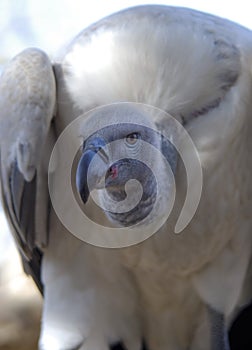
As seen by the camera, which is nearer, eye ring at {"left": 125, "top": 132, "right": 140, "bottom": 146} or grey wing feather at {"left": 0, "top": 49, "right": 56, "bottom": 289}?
eye ring at {"left": 125, "top": 132, "right": 140, "bottom": 146}

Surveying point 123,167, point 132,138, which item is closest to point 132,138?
point 132,138

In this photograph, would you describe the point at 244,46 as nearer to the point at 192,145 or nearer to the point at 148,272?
the point at 192,145

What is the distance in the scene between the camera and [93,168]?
8.54ft

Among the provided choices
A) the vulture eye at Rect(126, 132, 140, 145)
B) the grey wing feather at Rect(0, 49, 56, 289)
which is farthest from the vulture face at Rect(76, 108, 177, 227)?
the grey wing feather at Rect(0, 49, 56, 289)

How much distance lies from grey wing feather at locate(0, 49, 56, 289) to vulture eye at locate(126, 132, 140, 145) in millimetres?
295

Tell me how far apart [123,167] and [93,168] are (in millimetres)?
96

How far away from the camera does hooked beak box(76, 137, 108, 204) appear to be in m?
2.61

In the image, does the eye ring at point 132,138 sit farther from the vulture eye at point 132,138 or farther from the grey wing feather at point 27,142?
the grey wing feather at point 27,142

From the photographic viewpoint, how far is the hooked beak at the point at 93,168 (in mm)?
2605

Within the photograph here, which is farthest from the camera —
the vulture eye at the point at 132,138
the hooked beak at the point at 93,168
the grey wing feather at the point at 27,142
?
the grey wing feather at the point at 27,142

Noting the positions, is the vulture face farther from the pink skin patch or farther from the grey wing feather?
the grey wing feather

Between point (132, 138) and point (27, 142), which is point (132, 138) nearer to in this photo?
point (132, 138)

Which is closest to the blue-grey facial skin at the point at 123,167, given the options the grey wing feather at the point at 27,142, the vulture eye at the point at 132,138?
the vulture eye at the point at 132,138

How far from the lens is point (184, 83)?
2.88 m
